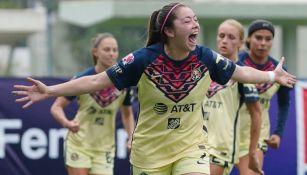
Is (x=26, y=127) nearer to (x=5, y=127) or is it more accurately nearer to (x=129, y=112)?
(x=5, y=127)

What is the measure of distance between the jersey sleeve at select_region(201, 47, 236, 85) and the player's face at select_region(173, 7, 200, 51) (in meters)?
0.18

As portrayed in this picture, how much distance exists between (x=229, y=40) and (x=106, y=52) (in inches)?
61.8

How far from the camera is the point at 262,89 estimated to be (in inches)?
401

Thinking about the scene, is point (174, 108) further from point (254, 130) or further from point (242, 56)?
point (242, 56)

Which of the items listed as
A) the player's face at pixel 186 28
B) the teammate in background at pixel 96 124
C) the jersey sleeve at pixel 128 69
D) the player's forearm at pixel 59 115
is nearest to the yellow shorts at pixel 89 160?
the teammate in background at pixel 96 124

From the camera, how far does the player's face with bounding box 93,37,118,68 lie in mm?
10328

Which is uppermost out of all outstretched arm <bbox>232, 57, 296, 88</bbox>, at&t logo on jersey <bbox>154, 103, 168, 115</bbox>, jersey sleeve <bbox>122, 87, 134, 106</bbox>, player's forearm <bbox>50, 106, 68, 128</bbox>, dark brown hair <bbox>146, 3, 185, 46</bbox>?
dark brown hair <bbox>146, 3, 185, 46</bbox>

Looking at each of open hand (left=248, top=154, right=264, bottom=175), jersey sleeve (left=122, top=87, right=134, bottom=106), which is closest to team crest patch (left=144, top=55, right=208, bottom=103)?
open hand (left=248, top=154, right=264, bottom=175)

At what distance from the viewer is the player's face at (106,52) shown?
10.3m

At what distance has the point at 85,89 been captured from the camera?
24.5 ft

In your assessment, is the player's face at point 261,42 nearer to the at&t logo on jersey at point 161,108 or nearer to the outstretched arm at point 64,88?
the at&t logo on jersey at point 161,108

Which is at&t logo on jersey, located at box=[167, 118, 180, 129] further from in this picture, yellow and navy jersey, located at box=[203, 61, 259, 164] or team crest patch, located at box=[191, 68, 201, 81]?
yellow and navy jersey, located at box=[203, 61, 259, 164]

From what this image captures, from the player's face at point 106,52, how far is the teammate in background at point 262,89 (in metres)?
1.34

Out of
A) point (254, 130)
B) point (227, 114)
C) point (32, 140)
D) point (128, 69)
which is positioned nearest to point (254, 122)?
point (254, 130)
